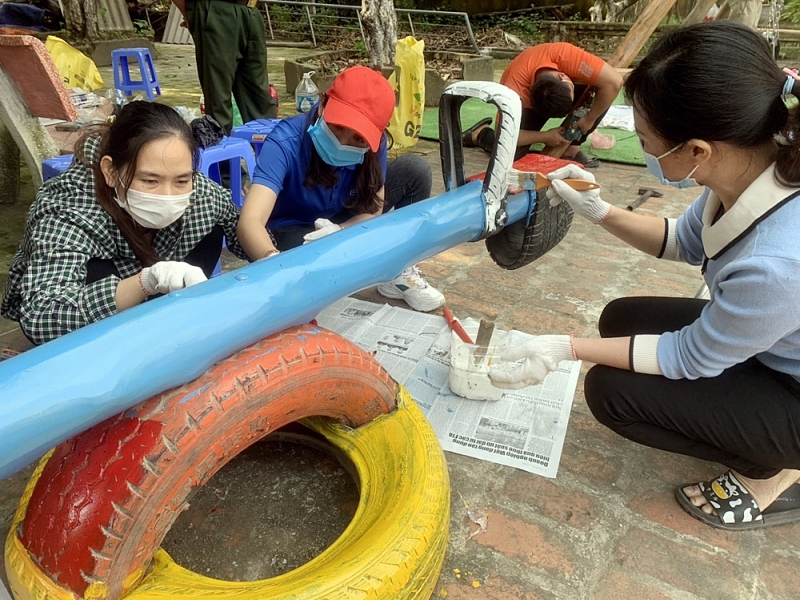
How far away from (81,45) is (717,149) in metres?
9.56

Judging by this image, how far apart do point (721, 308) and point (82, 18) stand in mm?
10138

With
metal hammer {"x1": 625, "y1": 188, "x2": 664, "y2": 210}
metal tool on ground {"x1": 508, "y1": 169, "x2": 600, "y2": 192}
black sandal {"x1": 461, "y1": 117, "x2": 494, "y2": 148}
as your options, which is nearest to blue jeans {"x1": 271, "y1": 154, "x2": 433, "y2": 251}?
metal tool on ground {"x1": 508, "y1": 169, "x2": 600, "y2": 192}

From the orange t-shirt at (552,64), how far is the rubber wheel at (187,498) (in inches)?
126

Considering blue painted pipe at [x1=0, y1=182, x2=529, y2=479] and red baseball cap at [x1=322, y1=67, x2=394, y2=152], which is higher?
red baseball cap at [x1=322, y1=67, x2=394, y2=152]

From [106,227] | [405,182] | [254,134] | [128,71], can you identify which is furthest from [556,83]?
[128,71]

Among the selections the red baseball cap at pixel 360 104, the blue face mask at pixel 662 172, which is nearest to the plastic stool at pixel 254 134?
the red baseball cap at pixel 360 104

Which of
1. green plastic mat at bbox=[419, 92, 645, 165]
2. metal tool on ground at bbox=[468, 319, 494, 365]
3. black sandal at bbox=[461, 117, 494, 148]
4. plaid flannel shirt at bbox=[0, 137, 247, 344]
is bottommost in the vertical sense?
green plastic mat at bbox=[419, 92, 645, 165]

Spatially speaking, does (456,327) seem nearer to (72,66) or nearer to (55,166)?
(55,166)

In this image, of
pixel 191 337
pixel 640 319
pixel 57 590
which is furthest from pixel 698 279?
pixel 57 590

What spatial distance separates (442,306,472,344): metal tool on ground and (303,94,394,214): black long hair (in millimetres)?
485

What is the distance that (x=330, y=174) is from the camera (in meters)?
2.02

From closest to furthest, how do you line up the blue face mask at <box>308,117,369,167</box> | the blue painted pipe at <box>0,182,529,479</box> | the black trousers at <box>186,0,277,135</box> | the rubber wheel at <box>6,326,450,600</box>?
the blue painted pipe at <box>0,182,529,479</box> → the rubber wheel at <box>6,326,450,600</box> → the blue face mask at <box>308,117,369,167</box> → the black trousers at <box>186,0,277,135</box>

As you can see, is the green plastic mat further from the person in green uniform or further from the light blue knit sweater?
the light blue knit sweater

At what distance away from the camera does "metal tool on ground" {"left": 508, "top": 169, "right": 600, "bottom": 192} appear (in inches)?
65.9
